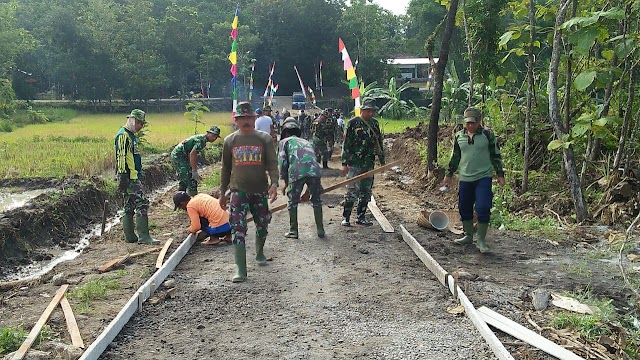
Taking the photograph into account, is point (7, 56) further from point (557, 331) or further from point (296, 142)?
point (557, 331)

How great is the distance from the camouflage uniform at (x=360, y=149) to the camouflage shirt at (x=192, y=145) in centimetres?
253

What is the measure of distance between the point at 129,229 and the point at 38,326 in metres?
3.95

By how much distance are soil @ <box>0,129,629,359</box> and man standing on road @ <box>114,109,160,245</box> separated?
0.23 meters

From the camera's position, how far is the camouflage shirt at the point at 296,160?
28.6ft

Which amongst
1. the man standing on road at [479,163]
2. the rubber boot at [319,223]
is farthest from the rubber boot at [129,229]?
the man standing on road at [479,163]

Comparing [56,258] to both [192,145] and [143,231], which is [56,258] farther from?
[192,145]

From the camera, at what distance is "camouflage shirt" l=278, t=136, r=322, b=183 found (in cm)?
871

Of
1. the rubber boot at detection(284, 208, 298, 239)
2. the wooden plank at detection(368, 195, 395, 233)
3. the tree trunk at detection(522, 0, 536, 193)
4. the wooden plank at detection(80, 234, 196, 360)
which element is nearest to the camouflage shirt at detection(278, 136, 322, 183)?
the rubber boot at detection(284, 208, 298, 239)

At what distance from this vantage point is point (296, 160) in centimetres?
877

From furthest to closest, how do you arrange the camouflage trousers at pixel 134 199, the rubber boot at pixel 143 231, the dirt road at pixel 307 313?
the rubber boot at pixel 143 231 → the camouflage trousers at pixel 134 199 → the dirt road at pixel 307 313

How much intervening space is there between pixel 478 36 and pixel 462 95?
12.8 m

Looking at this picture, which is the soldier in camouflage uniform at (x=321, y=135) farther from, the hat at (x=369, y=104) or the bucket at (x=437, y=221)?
the bucket at (x=437, y=221)

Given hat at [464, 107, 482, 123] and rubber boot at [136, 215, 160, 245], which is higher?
hat at [464, 107, 482, 123]

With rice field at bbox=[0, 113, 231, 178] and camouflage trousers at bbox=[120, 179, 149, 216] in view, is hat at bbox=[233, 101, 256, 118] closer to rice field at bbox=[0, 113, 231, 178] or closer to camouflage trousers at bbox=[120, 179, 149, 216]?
camouflage trousers at bbox=[120, 179, 149, 216]
